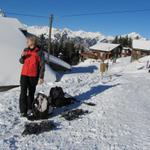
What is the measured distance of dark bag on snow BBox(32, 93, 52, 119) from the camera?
7.16m

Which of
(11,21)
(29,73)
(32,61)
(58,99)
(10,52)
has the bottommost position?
(58,99)

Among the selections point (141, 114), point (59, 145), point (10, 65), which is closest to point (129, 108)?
point (141, 114)

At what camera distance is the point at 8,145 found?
5.44m

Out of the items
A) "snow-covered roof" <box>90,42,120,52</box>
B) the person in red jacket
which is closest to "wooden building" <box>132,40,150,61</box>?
"snow-covered roof" <box>90,42,120,52</box>

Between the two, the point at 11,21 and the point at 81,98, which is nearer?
the point at 81,98

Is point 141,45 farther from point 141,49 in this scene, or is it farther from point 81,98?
point 81,98

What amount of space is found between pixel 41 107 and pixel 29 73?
0.83m

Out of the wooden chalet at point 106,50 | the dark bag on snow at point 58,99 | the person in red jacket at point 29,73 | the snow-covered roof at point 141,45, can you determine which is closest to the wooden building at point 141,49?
the snow-covered roof at point 141,45

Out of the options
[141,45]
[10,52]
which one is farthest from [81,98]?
[141,45]

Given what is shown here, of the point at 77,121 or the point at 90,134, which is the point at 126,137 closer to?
the point at 90,134

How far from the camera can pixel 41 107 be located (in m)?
7.22

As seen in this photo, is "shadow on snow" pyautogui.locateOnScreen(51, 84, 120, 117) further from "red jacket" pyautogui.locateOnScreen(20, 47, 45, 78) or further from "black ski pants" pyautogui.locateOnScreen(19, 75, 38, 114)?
"red jacket" pyautogui.locateOnScreen(20, 47, 45, 78)

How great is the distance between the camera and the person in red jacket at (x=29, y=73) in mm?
7391

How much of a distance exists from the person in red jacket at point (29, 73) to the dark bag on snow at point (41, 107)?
0.70 ft
